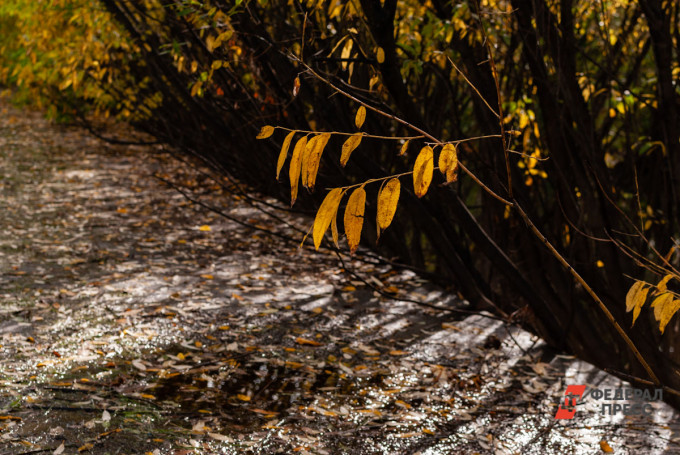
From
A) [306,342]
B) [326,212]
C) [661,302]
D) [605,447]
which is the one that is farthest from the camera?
[306,342]

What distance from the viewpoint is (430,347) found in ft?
14.9

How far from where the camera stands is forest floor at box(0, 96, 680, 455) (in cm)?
332

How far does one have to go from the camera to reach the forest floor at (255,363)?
332 centimetres

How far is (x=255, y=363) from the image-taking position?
4.11 meters

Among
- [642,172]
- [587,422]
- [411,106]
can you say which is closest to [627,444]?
[587,422]

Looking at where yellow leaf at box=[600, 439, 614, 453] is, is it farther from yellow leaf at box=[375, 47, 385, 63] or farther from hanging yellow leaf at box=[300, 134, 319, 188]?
hanging yellow leaf at box=[300, 134, 319, 188]

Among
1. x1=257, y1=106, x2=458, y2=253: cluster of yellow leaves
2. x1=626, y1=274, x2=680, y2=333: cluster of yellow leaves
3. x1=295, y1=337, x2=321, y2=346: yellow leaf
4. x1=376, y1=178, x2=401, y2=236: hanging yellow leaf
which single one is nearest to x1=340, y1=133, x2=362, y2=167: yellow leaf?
x1=257, y1=106, x2=458, y2=253: cluster of yellow leaves

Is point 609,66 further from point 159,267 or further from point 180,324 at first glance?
point 159,267

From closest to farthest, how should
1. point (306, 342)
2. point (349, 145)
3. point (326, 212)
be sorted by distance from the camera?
point (326, 212), point (349, 145), point (306, 342)

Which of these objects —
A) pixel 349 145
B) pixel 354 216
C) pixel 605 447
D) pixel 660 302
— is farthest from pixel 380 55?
pixel 605 447

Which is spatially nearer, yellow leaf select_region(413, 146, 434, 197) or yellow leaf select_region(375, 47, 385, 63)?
yellow leaf select_region(413, 146, 434, 197)

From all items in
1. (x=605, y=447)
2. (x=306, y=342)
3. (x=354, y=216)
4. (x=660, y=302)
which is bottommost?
(x=605, y=447)

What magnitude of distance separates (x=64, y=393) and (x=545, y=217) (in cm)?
396

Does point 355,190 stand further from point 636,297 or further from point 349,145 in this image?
point 636,297
